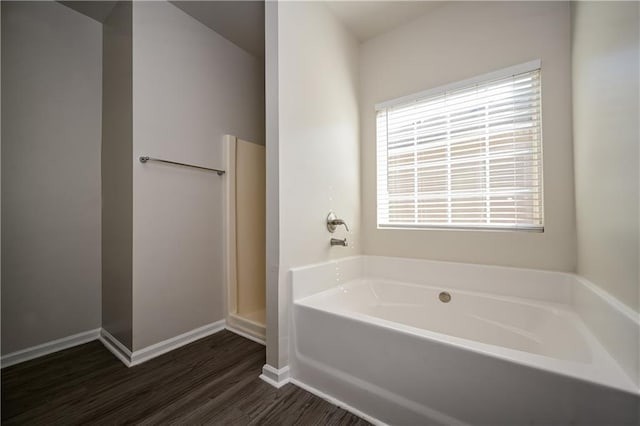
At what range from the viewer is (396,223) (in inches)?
85.0

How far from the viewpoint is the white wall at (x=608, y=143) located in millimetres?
862

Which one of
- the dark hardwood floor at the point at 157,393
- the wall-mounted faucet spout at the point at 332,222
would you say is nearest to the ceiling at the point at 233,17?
the wall-mounted faucet spout at the point at 332,222

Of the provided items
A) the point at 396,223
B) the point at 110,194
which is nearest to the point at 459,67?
the point at 396,223

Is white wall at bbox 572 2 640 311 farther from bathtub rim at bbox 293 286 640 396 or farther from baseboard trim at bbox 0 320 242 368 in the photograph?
baseboard trim at bbox 0 320 242 368

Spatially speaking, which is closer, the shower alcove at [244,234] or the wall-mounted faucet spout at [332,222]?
the wall-mounted faucet spout at [332,222]

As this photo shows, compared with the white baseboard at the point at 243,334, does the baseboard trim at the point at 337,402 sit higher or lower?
higher

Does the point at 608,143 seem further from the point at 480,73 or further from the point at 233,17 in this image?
A: the point at 233,17

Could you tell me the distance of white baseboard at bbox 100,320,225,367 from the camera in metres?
1.75

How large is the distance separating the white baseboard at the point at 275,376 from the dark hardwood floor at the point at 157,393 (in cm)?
3

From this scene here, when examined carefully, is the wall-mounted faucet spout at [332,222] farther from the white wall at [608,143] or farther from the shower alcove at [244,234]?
the white wall at [608,143]

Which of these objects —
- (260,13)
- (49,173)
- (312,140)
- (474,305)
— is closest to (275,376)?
(474,305)

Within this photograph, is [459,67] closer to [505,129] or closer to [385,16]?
[505,129]

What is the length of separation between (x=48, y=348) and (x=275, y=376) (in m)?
1.64

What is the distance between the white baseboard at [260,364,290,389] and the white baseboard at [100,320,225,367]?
0.78 m
